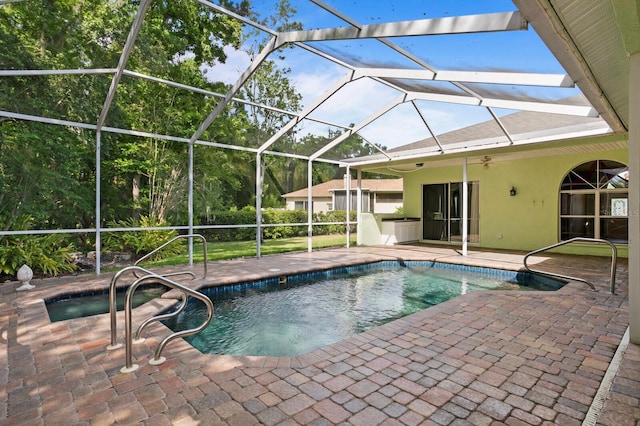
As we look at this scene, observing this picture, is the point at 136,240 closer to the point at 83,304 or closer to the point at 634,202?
the point at 83,304

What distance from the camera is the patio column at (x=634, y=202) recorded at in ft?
11.2

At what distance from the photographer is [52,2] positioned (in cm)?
923

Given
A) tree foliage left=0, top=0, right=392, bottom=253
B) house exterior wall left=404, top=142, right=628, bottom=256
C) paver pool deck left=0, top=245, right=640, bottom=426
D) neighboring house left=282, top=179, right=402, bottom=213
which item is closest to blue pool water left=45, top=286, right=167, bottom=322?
paver pool deck left=0, top=245, right=640, bottom=426

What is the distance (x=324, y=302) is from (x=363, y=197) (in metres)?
17.4

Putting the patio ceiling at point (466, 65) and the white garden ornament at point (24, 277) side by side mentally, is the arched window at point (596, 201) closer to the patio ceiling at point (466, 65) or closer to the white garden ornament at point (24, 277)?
the patio ceiling at point (466, 65)

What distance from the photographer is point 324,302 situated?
6164mm

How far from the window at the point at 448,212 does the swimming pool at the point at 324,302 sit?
3887 millimetres

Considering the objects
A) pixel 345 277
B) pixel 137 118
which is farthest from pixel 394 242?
pixel 137 118

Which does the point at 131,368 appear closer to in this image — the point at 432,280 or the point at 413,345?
the point at 413,345

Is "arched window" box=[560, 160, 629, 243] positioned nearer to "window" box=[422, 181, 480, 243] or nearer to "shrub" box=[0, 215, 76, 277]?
"window" box=[422, 181, 480, 243]

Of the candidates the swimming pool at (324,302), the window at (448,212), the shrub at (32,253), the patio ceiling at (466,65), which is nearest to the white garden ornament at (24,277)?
the shrub at (32,253)

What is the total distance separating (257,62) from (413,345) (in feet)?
16.5

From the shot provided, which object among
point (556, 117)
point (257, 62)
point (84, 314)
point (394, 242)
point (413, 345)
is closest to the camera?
point (413, 345)

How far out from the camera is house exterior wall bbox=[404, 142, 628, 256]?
9.70m
